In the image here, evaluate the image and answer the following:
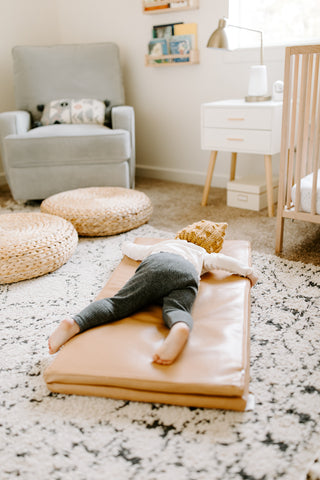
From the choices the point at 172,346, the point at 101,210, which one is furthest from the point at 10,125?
the point at 172,346

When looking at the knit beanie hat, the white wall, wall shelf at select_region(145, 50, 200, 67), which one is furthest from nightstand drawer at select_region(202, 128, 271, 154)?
the knit beanie hat

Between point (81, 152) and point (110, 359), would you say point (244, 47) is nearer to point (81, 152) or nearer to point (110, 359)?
point (81, 152)

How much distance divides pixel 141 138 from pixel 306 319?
101 inches

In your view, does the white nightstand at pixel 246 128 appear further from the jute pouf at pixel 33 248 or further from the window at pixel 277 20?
the jute pouf at pixel 33 248

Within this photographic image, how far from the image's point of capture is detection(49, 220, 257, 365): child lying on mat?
1.20m

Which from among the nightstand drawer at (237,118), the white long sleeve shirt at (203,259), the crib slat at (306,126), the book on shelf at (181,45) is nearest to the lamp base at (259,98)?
the nightstand drawer at (237,118)

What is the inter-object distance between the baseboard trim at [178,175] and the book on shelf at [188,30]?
0.90 meters

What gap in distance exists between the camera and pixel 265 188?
2721 millimetres

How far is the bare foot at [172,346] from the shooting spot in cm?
114

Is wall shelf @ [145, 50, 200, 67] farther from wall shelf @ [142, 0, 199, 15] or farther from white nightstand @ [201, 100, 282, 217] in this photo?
white nightstand @ [201, 100, 282, 217]

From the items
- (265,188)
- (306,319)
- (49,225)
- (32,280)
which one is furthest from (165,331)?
(265,188)

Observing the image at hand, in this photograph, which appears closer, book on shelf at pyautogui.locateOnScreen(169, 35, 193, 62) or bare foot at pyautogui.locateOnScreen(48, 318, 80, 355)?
bare foot at pyautogui.locateOnScreen(48, 318, 80, 355)

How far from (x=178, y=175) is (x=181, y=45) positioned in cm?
94

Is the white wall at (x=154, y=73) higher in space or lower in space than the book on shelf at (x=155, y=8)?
lower
